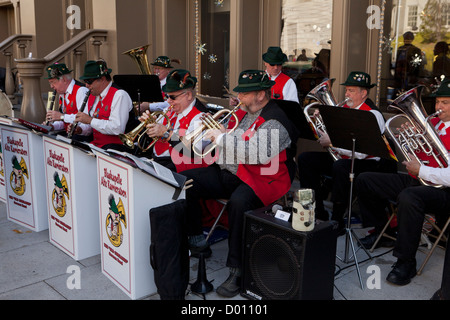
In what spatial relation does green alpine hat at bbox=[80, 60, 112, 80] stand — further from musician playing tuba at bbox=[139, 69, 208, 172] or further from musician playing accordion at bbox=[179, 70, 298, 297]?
musician playing accordion at bbox=[179, 70, 298, 297]

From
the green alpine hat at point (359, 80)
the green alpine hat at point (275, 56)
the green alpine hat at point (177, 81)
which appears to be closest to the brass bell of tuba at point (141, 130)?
the green alpine hat at point (177, 81)

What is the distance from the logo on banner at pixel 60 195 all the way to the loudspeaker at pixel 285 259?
1.74 meters

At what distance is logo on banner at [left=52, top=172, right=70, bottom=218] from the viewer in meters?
4.19

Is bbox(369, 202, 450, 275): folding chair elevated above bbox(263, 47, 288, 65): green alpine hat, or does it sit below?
below

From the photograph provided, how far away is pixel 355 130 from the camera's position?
3699 mm

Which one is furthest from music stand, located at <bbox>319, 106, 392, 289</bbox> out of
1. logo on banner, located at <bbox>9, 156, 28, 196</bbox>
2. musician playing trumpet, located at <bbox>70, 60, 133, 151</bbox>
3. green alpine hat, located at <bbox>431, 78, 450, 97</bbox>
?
logo on banner, located at <bbox>9, 156, 28, 196</bbox>

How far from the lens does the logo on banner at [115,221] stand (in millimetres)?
3492

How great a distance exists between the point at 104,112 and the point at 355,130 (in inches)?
110

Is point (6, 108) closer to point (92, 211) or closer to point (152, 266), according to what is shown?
point (92, 211)

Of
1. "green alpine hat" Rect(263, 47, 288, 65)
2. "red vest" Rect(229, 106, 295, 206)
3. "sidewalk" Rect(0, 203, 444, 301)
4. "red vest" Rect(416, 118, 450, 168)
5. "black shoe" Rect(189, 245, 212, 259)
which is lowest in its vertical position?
"sidewalk" Rect(0, 203, 444, 301)

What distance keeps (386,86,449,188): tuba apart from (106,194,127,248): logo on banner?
2.22 m

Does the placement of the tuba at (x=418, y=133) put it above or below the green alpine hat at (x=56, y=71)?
below

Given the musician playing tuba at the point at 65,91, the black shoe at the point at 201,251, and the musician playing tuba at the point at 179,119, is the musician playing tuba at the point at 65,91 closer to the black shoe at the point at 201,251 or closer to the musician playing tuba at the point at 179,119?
the musician playing tuba at the point at 179,119

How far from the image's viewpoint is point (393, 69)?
5.54m
